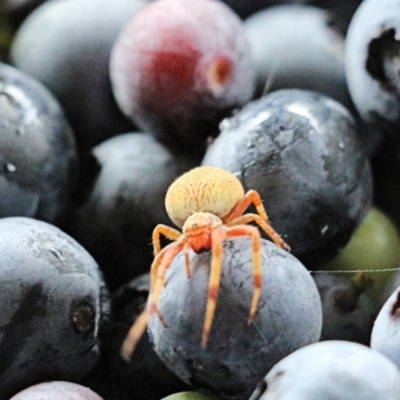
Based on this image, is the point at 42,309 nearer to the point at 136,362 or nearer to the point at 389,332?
the point at 136,362

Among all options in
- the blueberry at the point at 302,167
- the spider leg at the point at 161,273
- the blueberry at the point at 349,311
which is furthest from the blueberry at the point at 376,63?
the spider leg at the point at 161,273

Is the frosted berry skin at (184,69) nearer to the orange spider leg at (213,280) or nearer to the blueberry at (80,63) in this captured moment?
the blueberry at (80,63)

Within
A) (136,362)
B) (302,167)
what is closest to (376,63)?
(302,167)

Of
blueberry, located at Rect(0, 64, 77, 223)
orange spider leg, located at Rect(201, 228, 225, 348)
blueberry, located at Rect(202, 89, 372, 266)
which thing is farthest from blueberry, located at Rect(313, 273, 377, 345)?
blueberry, located at Rect(0, 64, 77, 223)

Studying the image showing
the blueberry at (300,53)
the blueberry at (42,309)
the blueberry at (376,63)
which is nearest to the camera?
the blueberry at (42,309)

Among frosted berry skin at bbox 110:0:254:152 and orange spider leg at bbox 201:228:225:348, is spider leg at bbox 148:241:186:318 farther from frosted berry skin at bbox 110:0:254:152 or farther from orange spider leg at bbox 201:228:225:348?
frosted berry skin at bbox 110:0:254:152

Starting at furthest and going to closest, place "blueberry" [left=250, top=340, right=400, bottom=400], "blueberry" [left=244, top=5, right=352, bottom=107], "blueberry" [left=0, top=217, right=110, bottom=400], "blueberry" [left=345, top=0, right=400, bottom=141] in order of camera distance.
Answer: "blueberry" [left=244, top=5, right=352, bottom=107], "blueberry" [left=345, top=0, right=400, bottom=141], "blueberry" [left=0, top=217, right=110, bottom=400], "blueberry" [left=250, top=340, right=400, bottom=400]
